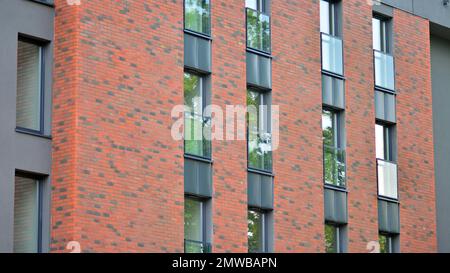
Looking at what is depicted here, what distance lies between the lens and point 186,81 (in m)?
33.9

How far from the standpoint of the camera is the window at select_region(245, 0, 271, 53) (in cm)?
3575

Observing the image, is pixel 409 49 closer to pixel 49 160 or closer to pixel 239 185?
pixel 239 185

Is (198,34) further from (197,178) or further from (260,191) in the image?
(260,191)

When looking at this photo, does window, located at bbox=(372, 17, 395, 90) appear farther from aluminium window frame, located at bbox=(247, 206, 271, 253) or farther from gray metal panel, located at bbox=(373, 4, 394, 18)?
aluminium window frame, located at bbox=(247, 206, 271, 253)

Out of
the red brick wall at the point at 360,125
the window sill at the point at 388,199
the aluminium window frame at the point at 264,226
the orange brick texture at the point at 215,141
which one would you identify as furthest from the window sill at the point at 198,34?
the window sill at the point at 388,199

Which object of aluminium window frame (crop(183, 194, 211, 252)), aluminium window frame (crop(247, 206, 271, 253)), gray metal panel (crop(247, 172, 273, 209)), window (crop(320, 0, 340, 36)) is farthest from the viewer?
window (crop(320, 0, 340, 36))

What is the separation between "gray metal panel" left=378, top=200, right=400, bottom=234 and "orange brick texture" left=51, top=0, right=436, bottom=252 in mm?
286

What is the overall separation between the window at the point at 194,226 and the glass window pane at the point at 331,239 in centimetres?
462

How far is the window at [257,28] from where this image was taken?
3575 cm

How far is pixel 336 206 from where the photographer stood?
122ft

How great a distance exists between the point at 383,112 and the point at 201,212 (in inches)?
308

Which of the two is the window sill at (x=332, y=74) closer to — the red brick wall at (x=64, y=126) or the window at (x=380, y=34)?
the window at (x=380, y=34)

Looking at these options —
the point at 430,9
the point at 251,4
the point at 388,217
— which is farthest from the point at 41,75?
the point at 430,9

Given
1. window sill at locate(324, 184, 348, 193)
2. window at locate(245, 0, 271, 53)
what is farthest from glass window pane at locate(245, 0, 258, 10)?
window sill at locate(324, 184, 348, 193)
